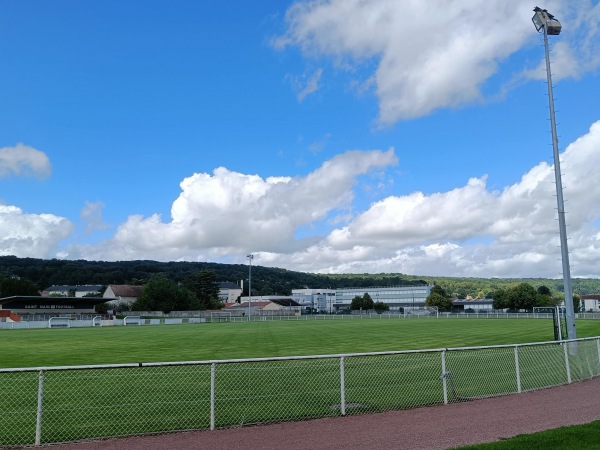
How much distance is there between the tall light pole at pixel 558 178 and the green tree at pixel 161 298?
272ft

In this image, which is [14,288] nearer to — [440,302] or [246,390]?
[440,302]

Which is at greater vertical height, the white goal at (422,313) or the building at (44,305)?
the building at (44,305)

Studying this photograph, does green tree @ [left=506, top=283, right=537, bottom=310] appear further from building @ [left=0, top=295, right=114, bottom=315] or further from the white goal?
building @ [left=0, top=295, right=114, bottom=315]

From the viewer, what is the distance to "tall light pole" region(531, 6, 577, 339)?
55.8 feet

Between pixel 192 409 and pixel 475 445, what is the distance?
5195mm

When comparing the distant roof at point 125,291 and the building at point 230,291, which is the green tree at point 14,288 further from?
the building at point 230,291

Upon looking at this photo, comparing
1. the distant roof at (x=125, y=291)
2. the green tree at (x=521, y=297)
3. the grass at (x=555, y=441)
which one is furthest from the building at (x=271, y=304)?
the grass at (x=555, y=441)

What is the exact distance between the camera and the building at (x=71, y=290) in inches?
6255

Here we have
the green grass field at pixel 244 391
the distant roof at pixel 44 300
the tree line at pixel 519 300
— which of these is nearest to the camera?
the green grass field at pixel 244 391

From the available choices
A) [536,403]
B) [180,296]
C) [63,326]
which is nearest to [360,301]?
[180,296]

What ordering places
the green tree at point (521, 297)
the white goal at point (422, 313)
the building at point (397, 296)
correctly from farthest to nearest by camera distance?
1. the building at point (397, 296)
2. the green tree at point (521, 297)
3. the white goal at point (422, 313)

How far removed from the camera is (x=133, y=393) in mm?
11602

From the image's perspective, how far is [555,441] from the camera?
270 inches

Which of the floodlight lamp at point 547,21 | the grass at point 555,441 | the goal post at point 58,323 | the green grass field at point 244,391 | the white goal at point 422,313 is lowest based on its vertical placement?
the white goal at point 422,313
